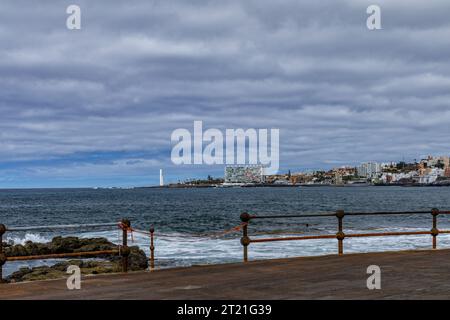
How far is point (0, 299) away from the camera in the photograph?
9.41m

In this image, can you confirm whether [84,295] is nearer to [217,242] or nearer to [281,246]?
[281,246]

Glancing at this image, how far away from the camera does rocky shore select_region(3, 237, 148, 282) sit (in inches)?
1033

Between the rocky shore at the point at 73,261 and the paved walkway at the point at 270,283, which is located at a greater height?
the paved walkway at the point at 270,283

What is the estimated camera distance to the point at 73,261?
104 feet

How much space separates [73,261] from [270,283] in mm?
23412

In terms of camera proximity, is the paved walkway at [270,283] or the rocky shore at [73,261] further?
the rocky shore at [73,261]

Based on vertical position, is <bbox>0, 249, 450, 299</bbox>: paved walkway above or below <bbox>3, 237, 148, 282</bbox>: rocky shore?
above

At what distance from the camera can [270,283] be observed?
34.5ft

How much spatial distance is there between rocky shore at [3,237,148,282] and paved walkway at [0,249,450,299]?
577 inches

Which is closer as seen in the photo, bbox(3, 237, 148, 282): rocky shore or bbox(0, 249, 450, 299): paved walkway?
bbox(0, 249, 450, 299): paved walkway

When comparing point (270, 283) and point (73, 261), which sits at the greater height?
point (270, 283)

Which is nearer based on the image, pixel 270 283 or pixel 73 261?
pixel 270 283

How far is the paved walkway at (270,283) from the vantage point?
9273 mm

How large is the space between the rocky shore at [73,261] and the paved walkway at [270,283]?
14644mm
